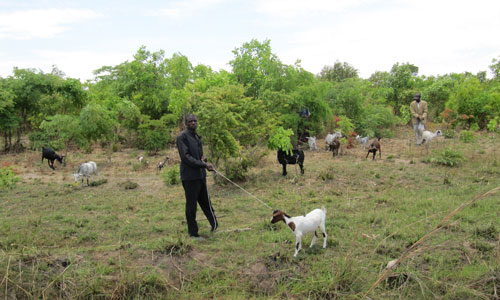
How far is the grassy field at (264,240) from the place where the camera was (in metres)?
3.82

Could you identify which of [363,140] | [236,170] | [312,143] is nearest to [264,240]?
[236,170]

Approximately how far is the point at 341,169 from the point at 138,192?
244 inches

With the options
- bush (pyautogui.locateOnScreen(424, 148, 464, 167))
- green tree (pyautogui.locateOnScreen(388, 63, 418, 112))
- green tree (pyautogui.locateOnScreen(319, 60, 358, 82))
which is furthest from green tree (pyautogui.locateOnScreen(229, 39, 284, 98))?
green tree (pyautogui.locateOnScreen(319, 60, 358, 82))

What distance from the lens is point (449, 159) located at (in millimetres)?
10008

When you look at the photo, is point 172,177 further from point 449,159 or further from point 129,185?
point 449,159

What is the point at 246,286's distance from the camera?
3.96 m

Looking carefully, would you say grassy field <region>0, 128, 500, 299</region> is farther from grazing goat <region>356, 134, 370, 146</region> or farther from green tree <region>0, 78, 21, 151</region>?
green tree <region>0, 78, 21, 151</region>

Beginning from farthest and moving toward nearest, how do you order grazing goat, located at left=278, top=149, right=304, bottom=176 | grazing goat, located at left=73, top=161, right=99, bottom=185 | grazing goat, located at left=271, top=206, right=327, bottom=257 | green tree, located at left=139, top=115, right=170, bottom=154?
1. green tree, located at left=139, top=115, right=170, bottom=154
2. grazing goat, located at left=73, top=161, right=99, bottom=185
3. grazing goat, located at left=278, top=149, right=304, bottom=176
4. grazing goat, located at left=271, top=206, right=327, bottom=257

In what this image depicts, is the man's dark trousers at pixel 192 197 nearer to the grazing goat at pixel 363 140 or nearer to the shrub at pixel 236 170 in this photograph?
the shrub at pixel 236 170

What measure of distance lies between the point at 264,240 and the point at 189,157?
179 centimetres

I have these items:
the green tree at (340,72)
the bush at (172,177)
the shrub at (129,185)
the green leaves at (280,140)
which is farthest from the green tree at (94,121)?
the green tree at (340,72)

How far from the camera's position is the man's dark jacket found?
5.14 metres

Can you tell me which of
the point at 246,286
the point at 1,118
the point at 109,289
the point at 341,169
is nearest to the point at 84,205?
the point at 109,289

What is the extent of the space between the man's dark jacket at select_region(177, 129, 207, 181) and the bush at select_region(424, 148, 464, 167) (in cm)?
815
